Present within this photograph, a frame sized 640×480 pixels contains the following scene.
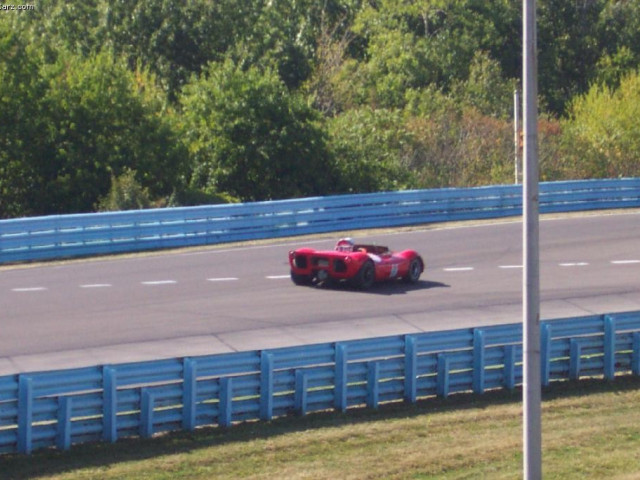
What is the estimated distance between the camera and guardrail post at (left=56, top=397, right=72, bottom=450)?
11609 millimetres

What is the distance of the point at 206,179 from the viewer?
37469 mm

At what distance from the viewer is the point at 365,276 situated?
20.1 meters

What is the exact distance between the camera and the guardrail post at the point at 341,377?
13344 millimetres

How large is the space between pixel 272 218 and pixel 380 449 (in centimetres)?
1591

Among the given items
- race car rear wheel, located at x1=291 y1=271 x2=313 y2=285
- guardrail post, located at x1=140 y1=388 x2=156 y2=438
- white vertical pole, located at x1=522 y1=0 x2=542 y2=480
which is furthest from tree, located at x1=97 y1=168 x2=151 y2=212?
white vertical pole, located at x1=522 y1=0 x2=542 y2=480

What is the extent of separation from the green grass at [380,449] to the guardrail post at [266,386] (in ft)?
0.50

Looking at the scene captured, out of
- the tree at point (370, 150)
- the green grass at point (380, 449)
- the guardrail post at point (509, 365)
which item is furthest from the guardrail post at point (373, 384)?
the tree at point (370, 150)

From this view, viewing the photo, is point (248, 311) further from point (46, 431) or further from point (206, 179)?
point (206, 179)

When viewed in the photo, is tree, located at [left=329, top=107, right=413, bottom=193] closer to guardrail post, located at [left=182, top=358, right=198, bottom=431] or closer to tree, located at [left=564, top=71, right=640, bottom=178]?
tree, located at [left=564, top=71, right=640, bottom=178]

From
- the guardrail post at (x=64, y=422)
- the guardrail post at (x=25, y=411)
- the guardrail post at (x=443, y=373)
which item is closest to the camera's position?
the guardrail post at (x=25, y=411)

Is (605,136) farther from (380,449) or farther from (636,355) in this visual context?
(380,449)

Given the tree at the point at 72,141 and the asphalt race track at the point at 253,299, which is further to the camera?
the tree at the point at 72,141

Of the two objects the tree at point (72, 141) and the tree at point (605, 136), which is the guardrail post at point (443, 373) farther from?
the tree at point (605, 136)

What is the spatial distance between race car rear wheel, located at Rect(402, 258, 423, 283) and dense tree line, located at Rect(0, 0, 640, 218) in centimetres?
1155
